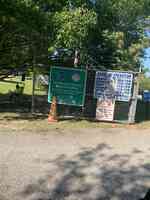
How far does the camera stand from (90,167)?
7.57m

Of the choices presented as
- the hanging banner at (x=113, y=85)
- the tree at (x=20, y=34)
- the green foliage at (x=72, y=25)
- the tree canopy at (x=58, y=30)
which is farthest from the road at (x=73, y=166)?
the tree at (x=20, y=34)

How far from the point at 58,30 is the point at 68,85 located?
2.00 metres

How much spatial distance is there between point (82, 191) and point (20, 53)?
11.1m

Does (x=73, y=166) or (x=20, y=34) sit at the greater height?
(x=20, y=34)

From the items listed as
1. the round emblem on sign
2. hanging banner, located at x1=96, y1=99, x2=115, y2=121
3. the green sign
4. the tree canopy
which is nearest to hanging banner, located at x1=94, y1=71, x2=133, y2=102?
hanging banner, located at x1=96, y1=99, x2=115, y2=121

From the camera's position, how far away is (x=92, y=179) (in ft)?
22.5

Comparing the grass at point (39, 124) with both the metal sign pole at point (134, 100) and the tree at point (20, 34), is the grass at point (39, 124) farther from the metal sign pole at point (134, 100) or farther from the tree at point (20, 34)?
the tree at point (20, 34)

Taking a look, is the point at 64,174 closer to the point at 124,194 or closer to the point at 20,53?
the point at 124,194

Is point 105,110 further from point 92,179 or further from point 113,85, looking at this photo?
point 92,179

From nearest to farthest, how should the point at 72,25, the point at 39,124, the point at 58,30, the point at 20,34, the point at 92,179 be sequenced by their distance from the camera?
1. the point at 92,179
2. the point at 39,124
3. the point at 72,25
4. the point at 58,30
5. the point at 20,34

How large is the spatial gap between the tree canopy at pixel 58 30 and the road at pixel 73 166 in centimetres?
354

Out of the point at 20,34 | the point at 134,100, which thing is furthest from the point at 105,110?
the point at 20,34

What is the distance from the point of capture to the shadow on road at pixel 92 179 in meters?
6.05

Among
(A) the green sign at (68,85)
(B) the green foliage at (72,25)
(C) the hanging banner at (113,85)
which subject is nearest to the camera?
(B) the green foliage at (72,25)
